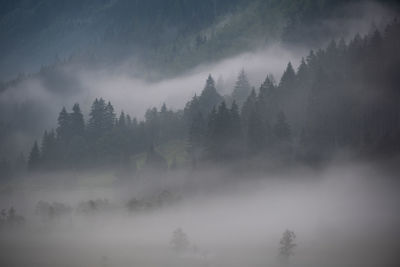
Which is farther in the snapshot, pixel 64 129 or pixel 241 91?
pixel 241 91

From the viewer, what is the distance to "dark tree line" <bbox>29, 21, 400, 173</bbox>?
3632 inches

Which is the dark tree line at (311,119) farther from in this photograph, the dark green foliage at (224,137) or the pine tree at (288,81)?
the pine tree at (288,81)

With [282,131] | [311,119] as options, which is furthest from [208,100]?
[282,131]

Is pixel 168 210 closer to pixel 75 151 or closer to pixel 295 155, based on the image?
Answer: pixel 295 155

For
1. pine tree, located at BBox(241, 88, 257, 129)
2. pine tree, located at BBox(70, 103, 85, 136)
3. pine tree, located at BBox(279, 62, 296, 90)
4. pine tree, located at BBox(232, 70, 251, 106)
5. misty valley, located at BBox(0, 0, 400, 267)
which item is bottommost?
misty valley, located at BBox(0, 0, 400, 267)

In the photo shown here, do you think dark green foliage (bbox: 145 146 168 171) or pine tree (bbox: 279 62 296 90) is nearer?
dark green foliage (bbox: 145 146 168 171)

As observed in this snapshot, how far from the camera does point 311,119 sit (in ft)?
323

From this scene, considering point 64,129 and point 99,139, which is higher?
point 64,129

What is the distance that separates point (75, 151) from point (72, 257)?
188ft

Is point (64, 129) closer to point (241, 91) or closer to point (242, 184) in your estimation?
point (241, 91)

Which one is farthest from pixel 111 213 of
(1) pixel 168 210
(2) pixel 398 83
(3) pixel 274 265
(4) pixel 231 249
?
(2) pixel 398 83

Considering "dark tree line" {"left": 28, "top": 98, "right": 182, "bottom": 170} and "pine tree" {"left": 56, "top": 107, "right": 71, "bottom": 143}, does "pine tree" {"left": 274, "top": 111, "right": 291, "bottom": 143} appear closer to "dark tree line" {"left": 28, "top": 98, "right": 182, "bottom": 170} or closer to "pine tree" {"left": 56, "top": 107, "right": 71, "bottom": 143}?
"dark tree line" {"left": 28, "top": 98, "right": 182, "bottom": 170}

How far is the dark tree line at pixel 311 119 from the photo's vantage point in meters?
92.2

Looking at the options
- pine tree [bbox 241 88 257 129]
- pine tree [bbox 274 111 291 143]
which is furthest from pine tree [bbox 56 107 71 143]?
pine tree [bbox 274 111 291 143]
